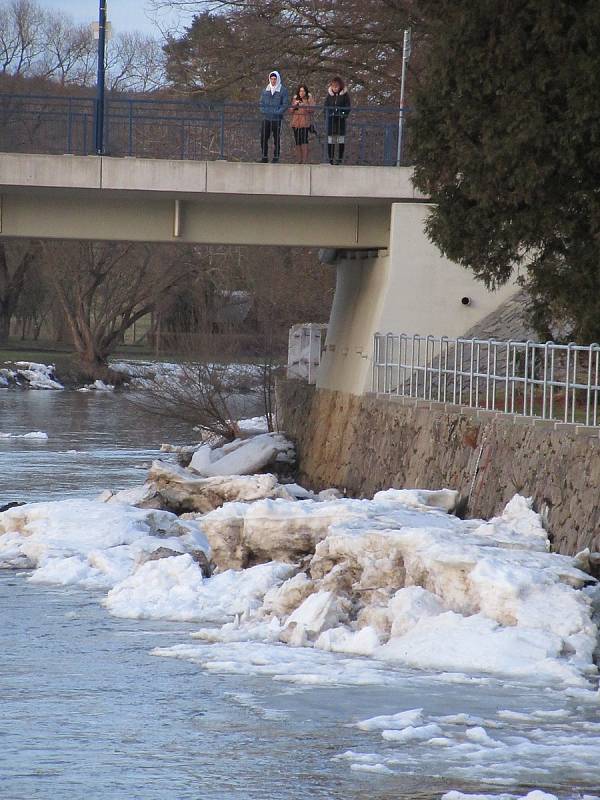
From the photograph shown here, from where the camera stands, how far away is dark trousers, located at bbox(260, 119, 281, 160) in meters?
25.3

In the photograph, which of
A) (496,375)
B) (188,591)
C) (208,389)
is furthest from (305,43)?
(188,591)

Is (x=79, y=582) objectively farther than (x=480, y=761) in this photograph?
Yes

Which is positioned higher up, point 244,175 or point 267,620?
point 244,175

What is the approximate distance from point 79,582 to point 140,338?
221 ft

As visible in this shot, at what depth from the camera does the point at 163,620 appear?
15.4m

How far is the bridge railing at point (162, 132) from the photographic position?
2555 centimetres

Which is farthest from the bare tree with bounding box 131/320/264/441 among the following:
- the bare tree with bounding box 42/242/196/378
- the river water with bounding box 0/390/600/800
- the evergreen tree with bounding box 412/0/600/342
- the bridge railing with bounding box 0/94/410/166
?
the bare tree with bounding box 42/242/196/378

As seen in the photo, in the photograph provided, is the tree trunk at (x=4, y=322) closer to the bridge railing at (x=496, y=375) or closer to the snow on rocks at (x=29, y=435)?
the snow on rocks at (x=29, y=435)

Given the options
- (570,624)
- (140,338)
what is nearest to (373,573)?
(570,624)

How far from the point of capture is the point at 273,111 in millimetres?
25234

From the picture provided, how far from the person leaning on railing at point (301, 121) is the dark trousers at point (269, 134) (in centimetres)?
30

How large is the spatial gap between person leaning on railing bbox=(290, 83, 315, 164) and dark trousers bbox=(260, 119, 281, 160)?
296 mm

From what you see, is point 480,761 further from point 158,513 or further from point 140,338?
point 140,338

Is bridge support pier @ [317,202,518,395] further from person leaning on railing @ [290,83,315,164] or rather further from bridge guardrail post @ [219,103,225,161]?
bridge guardrail post @ [219,103,225,161]
